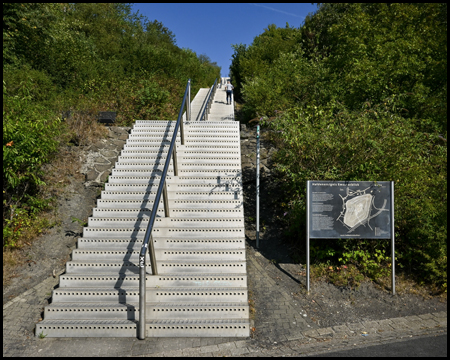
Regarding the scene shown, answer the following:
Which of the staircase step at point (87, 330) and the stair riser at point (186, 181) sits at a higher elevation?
the stair riser at point (186, 181)

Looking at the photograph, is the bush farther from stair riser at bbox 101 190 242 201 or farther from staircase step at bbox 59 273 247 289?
staircase step at bbox 59 273 247 289

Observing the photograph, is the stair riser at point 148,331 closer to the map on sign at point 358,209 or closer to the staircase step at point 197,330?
the staircase step at point 197,330

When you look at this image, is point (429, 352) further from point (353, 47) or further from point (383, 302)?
point (353, 47)

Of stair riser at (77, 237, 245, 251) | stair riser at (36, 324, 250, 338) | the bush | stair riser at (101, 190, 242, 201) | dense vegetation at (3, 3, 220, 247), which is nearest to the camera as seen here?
stair riser at (36, 324, 250, 338)

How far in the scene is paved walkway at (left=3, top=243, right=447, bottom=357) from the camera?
13.0ft

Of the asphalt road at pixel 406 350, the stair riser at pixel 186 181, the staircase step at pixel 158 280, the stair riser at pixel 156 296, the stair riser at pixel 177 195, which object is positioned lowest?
the asphalt road at pixel 406 350

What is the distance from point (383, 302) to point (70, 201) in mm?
6020

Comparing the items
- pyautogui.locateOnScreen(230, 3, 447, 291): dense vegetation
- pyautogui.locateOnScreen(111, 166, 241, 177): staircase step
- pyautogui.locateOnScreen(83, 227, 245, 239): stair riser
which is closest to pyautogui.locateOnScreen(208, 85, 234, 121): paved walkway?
pyautogui.locateOnScreen(230, 3, 447, 291): dense vegetation

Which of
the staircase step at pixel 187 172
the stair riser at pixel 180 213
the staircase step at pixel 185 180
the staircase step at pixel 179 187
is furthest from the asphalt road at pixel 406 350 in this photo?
the staircase step at pixel 187 172

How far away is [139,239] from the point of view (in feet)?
18.0

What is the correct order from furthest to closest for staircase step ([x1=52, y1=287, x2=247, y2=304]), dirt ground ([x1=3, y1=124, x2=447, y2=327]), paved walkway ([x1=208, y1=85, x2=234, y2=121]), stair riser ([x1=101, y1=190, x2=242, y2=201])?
paved walkway ([x1=208, y1=85, x2=234, y2=121])
stair riser ([x1=101, y1=190, x2=242, y2=201])
dirt ground ([x1=3, y1=124, x2=447, y2=327])
staircase step ([x1=52, y1=287, x2=247, y2=304])

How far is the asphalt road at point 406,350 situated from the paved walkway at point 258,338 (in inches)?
3.9

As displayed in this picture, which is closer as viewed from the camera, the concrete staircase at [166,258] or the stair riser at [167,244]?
the concrete staircase at [166,258]

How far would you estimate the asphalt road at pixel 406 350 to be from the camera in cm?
389
